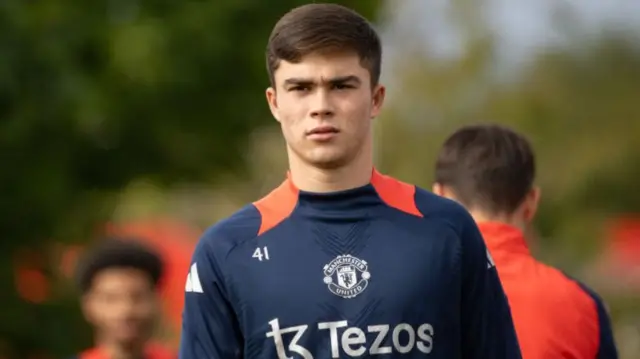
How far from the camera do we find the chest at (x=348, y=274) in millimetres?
5508

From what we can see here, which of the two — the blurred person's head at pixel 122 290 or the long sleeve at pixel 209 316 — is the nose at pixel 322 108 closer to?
the long sleeve at pixel 209 316

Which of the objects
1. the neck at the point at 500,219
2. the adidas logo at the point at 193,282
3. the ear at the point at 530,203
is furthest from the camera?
the ear at the point at 530,203

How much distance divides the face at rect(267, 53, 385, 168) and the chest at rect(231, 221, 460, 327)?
23 centimetres

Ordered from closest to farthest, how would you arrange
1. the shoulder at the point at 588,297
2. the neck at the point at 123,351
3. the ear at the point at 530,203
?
the shoulder at the point at 588,297 < the ear at the point at 530,203 < the neck at the point at 123,351

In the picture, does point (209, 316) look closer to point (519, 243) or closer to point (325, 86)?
point (325, 86)

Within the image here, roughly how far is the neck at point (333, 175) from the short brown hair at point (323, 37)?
248 millimetres

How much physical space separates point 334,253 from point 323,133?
36 centimetres

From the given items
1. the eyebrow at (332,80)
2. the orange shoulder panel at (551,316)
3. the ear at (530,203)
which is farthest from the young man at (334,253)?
the ear at (530,203)

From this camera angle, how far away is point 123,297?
9547 mm

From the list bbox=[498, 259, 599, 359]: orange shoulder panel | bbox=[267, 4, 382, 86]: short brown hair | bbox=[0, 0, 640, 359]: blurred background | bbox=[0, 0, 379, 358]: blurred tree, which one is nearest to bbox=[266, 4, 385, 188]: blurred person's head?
bbox=[267, 4, 382, 86]: short brown hair

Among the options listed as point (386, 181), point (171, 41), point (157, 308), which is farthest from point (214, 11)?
point (386, 181)

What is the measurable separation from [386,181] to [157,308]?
166 inches

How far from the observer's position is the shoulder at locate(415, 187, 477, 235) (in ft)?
18.6

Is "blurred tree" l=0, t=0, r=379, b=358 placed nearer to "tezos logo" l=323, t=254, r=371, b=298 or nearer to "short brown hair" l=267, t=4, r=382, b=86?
Answer: "short brown hair" l=267, t=4, r=382, b=86
